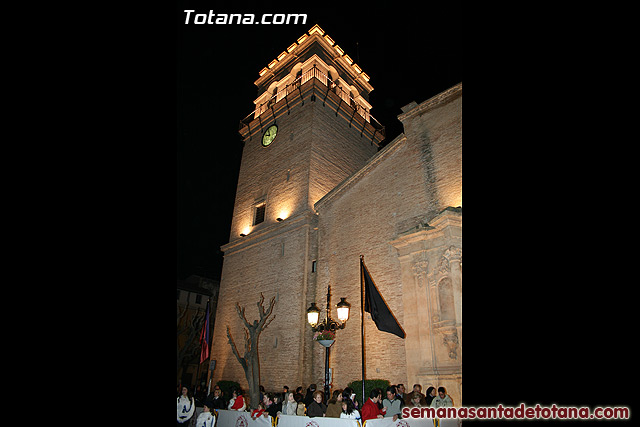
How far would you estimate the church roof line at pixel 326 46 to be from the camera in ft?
92.2

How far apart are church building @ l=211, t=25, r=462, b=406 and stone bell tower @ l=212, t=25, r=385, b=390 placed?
8 cm

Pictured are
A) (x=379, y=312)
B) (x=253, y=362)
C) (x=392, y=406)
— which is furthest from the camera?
(x=253, y=362)

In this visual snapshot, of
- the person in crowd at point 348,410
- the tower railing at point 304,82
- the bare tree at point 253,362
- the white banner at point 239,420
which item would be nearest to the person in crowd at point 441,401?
the person in crowd at point 348,410

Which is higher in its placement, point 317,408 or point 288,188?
point 288,188

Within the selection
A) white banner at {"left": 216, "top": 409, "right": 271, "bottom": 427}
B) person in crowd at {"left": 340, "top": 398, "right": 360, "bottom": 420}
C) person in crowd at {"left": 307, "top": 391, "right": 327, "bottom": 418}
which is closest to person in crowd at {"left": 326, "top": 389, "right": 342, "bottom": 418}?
person in crowd at {"left": 307, "top": 391, "right": 327, "bottom": 418}

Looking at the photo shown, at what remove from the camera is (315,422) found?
7.66 meters

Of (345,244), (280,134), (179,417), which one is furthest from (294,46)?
(179,417)

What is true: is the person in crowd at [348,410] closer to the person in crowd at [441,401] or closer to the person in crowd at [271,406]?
the person in crowd at [271,406]

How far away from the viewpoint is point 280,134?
78.2 feet

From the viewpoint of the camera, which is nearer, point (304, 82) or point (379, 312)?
point (379, 312)

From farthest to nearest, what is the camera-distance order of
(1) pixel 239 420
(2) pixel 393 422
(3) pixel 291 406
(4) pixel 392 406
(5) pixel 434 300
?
(5) pixel 434 300 → (3) pixel 291 406 → (1) pixel 239 420 → (4) pixel 392 406 → (2) pixel 393 422

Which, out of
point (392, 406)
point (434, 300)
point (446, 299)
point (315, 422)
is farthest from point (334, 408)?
point (446, 299)

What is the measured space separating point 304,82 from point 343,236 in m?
11.7

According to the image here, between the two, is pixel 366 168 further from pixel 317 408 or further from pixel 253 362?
pixel 317 408
